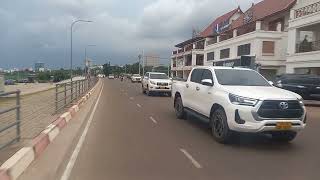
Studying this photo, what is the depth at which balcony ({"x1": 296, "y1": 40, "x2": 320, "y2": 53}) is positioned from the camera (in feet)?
130

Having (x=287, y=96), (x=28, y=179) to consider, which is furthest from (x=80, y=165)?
(x=287, y=96)

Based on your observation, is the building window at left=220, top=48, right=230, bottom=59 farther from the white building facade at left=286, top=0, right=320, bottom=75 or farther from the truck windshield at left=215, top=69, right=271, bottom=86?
the truck windshield at left=215, top=69, right=271, bottom=86

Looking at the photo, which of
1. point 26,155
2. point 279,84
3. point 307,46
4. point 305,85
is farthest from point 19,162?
point 307,46

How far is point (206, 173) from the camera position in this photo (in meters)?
7.91

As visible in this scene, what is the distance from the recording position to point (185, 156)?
943 cm

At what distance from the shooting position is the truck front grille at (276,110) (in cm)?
1034

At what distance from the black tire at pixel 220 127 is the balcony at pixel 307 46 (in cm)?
3025

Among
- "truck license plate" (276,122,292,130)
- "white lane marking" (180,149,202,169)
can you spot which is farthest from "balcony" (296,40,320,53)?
"white lane marking" (180,149,202,169)

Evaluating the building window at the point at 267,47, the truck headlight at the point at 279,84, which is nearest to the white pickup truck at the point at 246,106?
the truck headlight at the point at 279,84

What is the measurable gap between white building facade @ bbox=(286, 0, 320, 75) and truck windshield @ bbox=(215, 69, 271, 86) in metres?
26.0

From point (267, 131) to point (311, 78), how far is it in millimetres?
17139

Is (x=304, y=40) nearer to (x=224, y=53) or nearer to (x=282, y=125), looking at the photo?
(x=224, y=53)

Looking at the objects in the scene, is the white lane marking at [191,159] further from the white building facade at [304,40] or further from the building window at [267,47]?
the building window at [267,47]

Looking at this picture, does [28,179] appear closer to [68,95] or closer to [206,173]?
[206,173]
